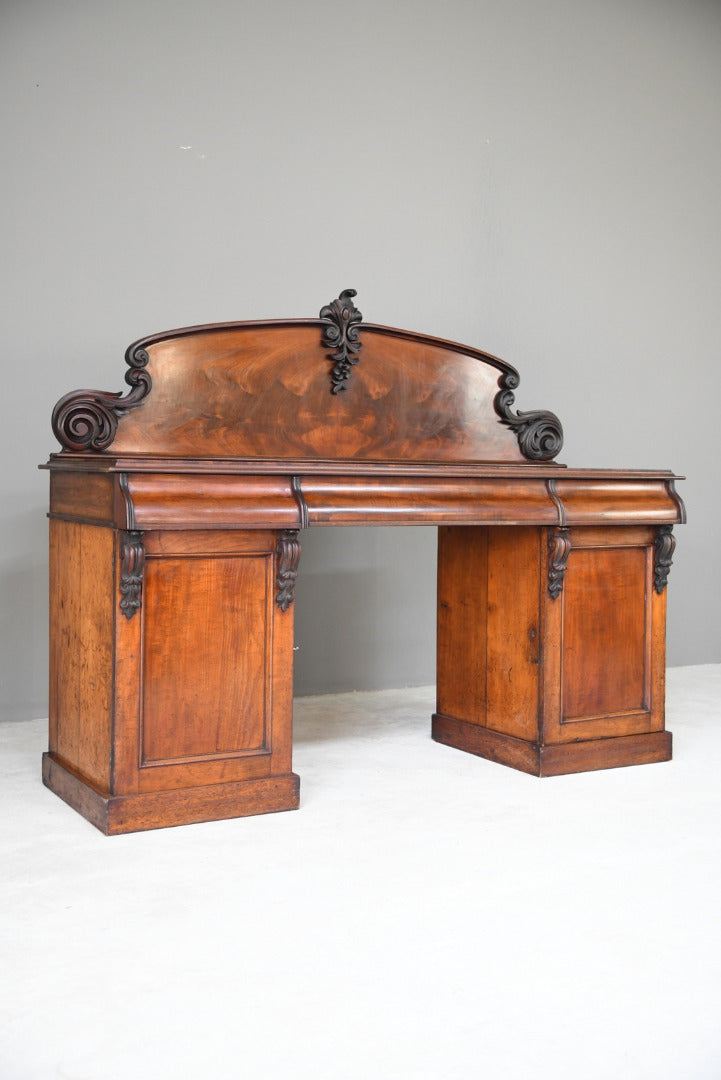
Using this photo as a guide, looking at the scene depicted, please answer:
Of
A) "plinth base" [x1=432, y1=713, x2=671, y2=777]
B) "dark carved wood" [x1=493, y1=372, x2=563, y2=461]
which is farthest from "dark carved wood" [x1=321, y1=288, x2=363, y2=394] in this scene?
"plinth base" [x1=432, y1=713, x2=671, y2=777]

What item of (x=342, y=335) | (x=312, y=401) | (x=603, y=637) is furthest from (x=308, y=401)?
(x=603, y=637)

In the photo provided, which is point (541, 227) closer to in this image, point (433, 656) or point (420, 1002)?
point (433, 656)

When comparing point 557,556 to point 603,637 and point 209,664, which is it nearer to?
point 603,637

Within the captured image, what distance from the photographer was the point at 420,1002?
206cm

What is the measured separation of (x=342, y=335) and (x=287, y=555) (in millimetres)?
929

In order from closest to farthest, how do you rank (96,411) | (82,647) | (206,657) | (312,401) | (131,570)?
(131,570) < (206,657) < (82,647) < (96,411) < (312,401)

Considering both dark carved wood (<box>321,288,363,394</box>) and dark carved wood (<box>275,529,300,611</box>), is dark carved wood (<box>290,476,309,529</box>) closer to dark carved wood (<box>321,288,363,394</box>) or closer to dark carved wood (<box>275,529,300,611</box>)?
dark carved wood (<box>275,529,300,611</box>)

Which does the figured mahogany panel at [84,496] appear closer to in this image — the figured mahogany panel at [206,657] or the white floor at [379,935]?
the figured mahogany panel at [206,657]

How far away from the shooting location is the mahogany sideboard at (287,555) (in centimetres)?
315

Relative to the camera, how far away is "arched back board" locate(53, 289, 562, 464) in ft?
11.7

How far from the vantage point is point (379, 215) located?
5215mm

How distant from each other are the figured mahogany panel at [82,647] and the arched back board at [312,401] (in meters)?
0.37

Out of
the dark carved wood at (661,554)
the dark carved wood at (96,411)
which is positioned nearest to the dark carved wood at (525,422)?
the dark carved wood at (661,554)

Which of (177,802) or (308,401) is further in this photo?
(308,401)
